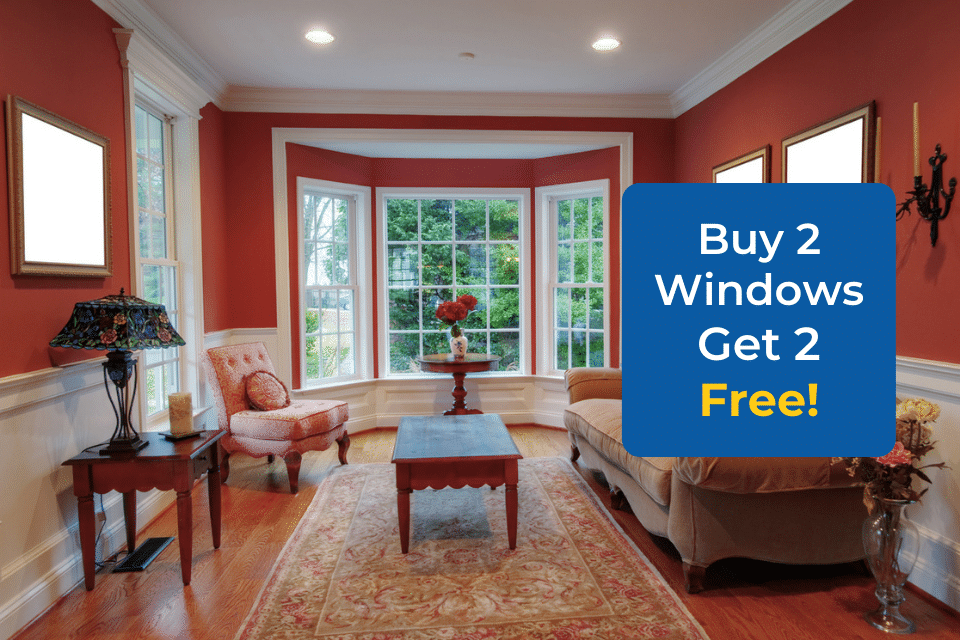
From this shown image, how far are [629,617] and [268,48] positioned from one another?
145 inches

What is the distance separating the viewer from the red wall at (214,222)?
13.6 feet

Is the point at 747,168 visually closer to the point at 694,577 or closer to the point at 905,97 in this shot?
the point at 905,97

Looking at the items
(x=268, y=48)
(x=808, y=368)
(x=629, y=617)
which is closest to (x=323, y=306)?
(x=268, y=48)

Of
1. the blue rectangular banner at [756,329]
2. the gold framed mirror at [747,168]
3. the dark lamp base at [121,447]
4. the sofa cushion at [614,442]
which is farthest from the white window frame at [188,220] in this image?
the gold framed mirror at [747,168]

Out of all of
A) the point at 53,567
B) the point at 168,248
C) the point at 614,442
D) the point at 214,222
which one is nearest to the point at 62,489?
the point at 53,567

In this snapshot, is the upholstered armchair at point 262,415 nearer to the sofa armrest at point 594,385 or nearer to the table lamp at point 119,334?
the table lamp at point 119,334

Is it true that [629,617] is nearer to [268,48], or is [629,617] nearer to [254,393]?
[254,393]

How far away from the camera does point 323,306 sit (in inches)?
205

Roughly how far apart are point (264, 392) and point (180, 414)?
1.24m

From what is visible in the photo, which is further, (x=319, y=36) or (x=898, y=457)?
(x=319, y=36)

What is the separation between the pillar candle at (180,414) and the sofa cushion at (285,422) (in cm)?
94

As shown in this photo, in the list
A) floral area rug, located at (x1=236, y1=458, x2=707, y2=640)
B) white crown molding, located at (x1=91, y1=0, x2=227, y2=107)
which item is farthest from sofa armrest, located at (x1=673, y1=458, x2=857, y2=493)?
white crown molding, located at (x1=91, y1=0, x2=227, y2=107)

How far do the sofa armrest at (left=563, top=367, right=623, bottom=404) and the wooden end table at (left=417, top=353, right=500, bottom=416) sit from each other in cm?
82

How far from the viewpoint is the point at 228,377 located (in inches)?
152
